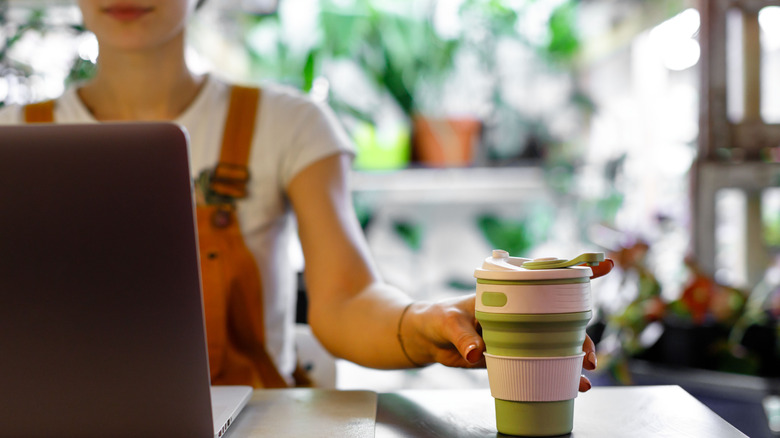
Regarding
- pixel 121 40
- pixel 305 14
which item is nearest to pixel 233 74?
pixel 305 14

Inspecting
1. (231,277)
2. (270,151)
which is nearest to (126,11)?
(270,151)

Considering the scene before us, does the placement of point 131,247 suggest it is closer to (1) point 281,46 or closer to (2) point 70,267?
(2) point 70,267

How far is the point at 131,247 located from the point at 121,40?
675 millimetres

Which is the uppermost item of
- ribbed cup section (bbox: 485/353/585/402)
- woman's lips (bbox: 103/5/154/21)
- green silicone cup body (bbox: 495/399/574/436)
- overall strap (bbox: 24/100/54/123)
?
woman's lips (bbox: 103/5/154/21)

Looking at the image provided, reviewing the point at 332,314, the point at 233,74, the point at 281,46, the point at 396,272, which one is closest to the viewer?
the point at 332,314

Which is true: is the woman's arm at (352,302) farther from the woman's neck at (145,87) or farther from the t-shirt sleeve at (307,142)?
the woman's neck at (145,87)

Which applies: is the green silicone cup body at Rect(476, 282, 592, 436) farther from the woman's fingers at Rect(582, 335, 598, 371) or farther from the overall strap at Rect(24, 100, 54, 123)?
the overall strap at Rect(24, 100, 54, 123)

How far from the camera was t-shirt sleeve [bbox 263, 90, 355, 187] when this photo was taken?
3.67ft

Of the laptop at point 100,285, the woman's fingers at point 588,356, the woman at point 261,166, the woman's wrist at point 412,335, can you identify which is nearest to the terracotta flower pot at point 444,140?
the woman at point 261,166

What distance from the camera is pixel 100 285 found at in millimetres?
481

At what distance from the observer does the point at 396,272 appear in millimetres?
2641

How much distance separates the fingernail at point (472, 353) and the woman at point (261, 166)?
339 millimetres

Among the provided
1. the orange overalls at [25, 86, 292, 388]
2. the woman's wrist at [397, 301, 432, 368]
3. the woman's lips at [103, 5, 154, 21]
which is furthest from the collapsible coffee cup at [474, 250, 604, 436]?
the woman's lips at [103, 5, 154, 21]

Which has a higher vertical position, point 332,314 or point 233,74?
point 233,74
